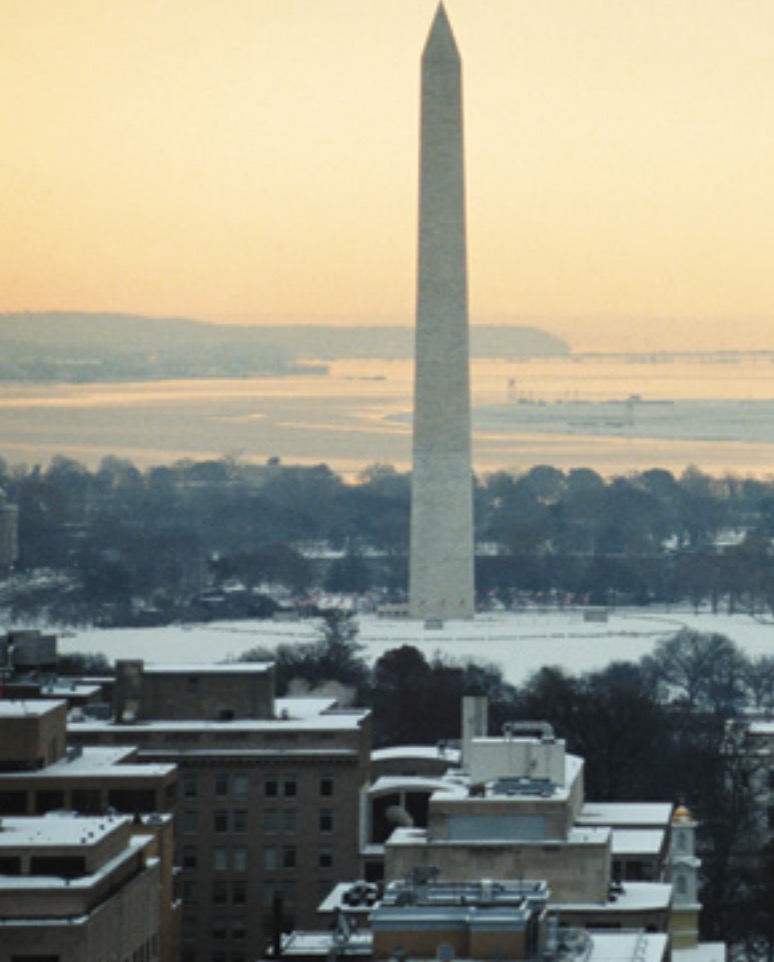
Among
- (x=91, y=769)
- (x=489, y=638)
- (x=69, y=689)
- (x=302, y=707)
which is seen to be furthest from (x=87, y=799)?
(x=489, y=638)

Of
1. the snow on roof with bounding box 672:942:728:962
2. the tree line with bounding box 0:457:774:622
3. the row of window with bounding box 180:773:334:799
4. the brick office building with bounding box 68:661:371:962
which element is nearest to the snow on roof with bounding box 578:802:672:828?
the snow on roof with bounding box 672:942:728:962

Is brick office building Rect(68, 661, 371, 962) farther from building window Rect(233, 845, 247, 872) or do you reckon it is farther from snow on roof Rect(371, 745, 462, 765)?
snow on roof Rect(371, 745, 462, 765)

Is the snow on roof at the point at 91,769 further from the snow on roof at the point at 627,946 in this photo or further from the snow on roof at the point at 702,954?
the snow on roof at the point at 627,946

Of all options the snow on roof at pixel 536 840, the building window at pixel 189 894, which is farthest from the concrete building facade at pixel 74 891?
the building window at pixel 189 894

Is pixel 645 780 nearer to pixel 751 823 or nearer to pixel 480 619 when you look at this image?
pixel 751 823

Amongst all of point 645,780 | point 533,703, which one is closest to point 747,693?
point 533,703

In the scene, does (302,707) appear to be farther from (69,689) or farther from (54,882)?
(54,882)
